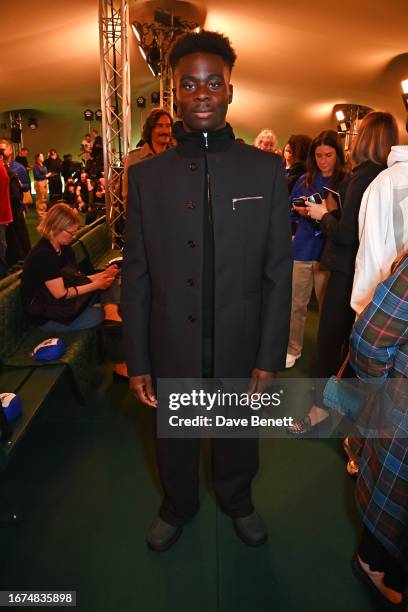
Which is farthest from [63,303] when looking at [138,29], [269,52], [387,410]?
[269,52]

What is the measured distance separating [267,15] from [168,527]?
7290 millimetres

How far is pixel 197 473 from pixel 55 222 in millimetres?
1860

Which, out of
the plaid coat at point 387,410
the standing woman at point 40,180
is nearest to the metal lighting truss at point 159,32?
the standing woman at point 40,180

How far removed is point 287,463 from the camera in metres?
2.34

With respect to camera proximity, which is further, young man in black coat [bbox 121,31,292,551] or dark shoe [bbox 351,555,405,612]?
dark shoe [bbox 351,555,405,612]

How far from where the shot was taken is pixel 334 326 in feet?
7.88

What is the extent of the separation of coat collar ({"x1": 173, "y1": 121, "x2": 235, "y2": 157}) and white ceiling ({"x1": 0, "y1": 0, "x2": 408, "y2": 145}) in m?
5.75

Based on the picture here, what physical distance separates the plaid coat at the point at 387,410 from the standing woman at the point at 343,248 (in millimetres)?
915

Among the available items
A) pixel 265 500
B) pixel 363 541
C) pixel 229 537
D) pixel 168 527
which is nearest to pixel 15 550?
pixel 168 527

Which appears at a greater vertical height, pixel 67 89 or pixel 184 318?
pixel 67 89

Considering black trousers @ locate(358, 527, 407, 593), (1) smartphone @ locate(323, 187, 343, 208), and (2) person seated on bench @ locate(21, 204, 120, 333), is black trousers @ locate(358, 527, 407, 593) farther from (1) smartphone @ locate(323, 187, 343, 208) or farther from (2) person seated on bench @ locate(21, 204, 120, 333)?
(2) person seated on bench @ locate(21, 204, 120, 333)

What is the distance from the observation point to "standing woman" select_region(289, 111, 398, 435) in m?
2.09

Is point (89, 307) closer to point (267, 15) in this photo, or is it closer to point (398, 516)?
point (398, 516)

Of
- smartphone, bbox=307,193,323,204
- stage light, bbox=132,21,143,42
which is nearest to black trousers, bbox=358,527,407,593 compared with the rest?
smartphone, bbox=307,193,323,204
